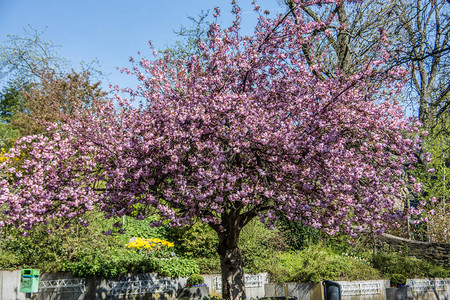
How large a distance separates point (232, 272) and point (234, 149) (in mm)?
3325

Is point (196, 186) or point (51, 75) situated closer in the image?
point (196, 186)

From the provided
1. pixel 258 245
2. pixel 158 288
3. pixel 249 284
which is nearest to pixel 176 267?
pixel 158 288

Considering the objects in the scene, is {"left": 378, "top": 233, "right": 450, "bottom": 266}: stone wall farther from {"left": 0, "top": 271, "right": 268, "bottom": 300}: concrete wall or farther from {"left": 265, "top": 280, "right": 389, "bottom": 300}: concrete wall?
{"left": 0, "top": 271, "right": 268, "bottom": 300}: concrete wall

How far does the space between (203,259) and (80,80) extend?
14.2 m

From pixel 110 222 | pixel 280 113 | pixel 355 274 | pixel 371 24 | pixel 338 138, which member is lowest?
pixel 355 274

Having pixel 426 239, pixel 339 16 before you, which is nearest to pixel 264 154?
pixel 339 16

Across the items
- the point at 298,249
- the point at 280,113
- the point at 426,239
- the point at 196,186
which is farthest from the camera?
the point at 426,239

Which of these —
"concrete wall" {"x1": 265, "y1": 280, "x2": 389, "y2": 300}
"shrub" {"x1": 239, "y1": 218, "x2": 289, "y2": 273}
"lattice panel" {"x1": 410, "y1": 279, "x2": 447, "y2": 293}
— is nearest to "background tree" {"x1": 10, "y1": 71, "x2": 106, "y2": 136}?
"shrub" {"x1": 239, "y1": 218, "x2": 289, "y2": 273}

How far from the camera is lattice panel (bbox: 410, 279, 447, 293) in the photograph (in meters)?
13.7

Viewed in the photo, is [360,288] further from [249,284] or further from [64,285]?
[64,285]

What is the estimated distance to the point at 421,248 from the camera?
57.2ft

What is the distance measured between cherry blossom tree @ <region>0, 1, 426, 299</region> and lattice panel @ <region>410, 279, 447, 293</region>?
6642mm

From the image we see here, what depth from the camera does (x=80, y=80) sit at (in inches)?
927

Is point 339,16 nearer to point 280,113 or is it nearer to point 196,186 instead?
point 280,113
